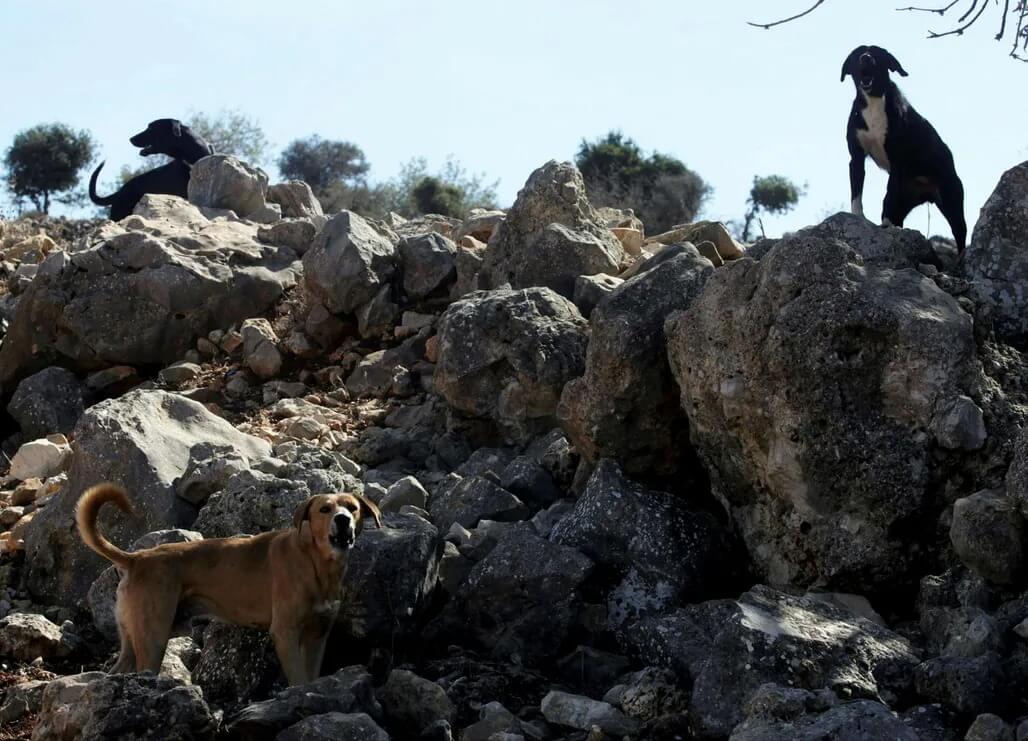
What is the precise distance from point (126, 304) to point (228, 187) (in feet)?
10.3

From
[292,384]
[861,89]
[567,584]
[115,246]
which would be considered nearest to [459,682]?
[567,584]

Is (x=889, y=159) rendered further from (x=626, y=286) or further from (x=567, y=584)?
(x=567, y=584)

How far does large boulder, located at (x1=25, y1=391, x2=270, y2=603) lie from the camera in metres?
8.49

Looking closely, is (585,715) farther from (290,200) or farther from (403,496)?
(290,200)

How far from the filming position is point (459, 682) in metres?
6.53

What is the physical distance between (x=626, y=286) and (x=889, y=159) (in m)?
3.11

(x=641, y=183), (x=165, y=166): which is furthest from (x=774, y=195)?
(x=165, y=166)

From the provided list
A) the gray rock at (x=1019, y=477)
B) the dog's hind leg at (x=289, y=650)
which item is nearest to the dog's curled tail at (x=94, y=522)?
the dog's hind leg at (x=289, y=650)

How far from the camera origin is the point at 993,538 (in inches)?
246

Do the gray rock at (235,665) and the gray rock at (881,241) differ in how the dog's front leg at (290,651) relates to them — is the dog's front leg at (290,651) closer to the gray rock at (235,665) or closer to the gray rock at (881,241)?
the gray rock at (235,665)

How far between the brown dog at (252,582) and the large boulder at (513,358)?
2.54 m

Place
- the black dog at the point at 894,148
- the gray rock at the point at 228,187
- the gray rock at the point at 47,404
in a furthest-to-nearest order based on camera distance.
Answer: the gray rock at the point at 228,187 → the gray rock at the point at 47,404 → the black dog at the point at 894,148

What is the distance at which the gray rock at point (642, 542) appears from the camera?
23.8ft

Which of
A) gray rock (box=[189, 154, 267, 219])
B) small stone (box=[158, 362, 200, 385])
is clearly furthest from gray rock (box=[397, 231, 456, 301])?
gray rock (box=[189, 154, 267, 219])
